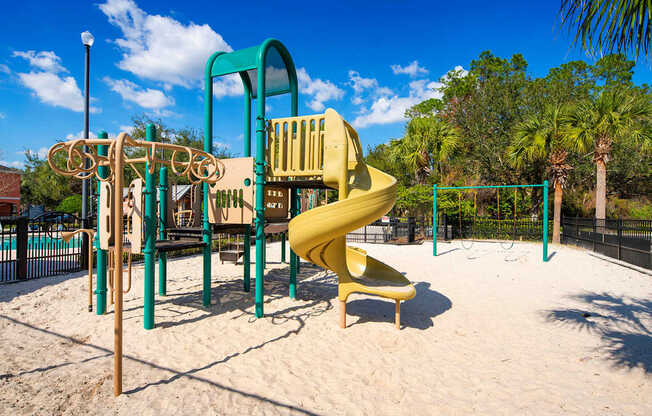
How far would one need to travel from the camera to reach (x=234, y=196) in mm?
5656

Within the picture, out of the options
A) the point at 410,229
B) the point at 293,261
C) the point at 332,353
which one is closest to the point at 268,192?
the point at 293,261

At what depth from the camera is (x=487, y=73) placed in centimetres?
2591

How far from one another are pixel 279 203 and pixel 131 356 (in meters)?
3.67

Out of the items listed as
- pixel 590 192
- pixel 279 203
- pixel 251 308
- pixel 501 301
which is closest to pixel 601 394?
pixel 501 301

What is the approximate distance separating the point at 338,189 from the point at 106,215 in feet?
10.0

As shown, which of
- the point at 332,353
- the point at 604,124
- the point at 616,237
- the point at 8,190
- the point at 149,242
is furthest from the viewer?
the point at 8,190

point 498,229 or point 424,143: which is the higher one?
point 424,143

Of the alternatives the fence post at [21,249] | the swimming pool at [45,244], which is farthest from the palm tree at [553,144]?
the fence post at [21,249]

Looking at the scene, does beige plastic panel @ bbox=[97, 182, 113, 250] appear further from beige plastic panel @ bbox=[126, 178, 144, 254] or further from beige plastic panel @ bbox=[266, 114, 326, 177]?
beige plastic panel @ bbox=[266, 114, 326, 177]

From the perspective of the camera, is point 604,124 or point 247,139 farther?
point 604,124

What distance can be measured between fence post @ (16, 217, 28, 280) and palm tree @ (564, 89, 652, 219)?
18.6 metres

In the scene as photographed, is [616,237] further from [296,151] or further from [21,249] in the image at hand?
[21,249]

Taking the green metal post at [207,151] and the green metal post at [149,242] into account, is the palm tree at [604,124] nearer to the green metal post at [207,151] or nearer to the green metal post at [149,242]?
the green metal post at [207,151]

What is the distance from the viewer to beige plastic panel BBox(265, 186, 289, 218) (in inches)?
249
